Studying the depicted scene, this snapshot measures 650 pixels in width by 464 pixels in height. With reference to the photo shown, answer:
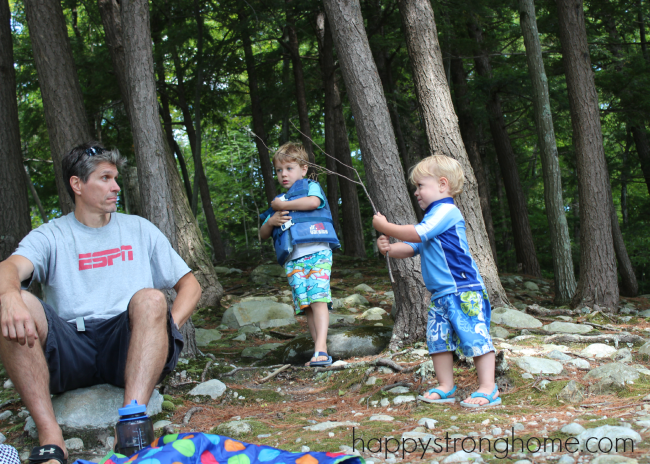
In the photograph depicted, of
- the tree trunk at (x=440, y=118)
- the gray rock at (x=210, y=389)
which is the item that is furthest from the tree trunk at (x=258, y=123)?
the gray rock at (x=210, y=389)

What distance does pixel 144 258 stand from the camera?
3.18 m

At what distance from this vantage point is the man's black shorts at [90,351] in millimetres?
2736

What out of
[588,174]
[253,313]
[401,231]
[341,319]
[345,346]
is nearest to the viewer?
[401,231]

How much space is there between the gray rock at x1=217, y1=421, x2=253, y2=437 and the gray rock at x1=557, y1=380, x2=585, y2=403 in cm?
167

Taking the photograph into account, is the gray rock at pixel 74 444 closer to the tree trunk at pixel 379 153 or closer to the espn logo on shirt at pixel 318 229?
the espn logo on shirt at pixel 318 229

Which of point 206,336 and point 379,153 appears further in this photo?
point 206,336

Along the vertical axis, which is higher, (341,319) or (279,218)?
(279,218)

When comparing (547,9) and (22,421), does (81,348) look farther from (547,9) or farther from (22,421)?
(547,9)

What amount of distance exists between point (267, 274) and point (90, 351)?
6.93 metres

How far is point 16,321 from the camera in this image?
235 centimetres

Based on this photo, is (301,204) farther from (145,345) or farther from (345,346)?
(145,345)

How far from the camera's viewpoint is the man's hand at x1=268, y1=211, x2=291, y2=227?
4215 millimetres

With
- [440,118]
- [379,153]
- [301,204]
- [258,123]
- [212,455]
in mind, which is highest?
[258,123]

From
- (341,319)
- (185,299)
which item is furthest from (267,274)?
(185,299)
